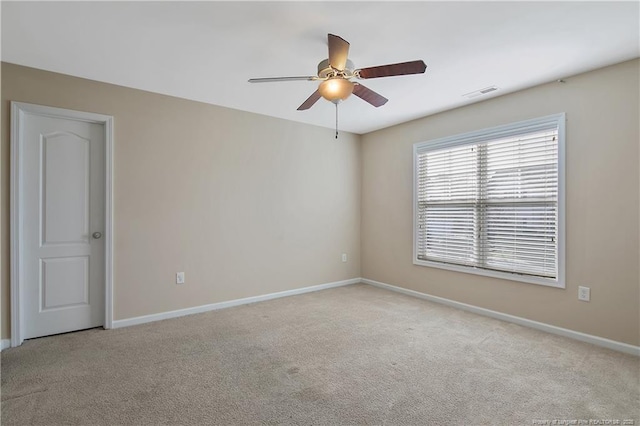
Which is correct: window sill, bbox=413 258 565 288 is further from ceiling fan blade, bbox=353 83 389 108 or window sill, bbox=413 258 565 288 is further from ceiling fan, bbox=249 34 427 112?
ceiling fan, bbox=249 34 427 112

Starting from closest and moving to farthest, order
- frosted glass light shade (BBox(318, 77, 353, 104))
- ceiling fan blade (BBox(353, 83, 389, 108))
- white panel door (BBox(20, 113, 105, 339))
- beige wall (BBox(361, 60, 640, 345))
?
frosted glass light shade (BBox(318, 77, 353, 104))
ceiling fan blade (BBox(353, 83, 389, 108))
beige wall (BBox(361, 60, 640, 345))
white panel door (BBox(20, 113, 105, 339))

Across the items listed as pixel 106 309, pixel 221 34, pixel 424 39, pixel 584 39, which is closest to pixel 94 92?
pixel 221 34

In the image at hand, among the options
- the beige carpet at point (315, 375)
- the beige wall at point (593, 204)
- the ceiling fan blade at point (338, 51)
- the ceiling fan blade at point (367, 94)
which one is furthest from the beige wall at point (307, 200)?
the ceiling fan blade at point (338, 51)

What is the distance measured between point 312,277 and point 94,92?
3437 mm

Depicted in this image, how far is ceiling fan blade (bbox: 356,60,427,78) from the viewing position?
78.4 inches

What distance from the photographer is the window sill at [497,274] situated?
3.14 meters

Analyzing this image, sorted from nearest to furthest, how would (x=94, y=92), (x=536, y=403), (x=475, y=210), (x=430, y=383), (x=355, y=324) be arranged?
1. (x=536, y=403)
2. (x=430, y=383)
3. (x=94, y=92)
4. (x=355, y=324)
5. (x=475, y=210)

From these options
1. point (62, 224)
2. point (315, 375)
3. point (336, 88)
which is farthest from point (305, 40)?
point (62, 224)

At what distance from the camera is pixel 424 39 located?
7.88 ft

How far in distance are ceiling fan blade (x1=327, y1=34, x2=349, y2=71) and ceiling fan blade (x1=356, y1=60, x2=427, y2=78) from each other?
A: 0.50ft

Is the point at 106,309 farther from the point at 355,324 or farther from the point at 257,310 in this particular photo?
the point at 355,324

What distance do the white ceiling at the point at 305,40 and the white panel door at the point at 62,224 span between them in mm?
623

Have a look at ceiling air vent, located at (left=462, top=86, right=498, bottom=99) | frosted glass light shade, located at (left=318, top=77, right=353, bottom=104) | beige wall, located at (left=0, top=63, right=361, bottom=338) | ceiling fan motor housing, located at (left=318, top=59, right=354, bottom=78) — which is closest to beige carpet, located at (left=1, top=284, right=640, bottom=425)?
beige wall, located at (left=0, top=63, right=361, bottom=338)

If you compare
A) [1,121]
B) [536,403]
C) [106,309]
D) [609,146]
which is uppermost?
[1,121]
